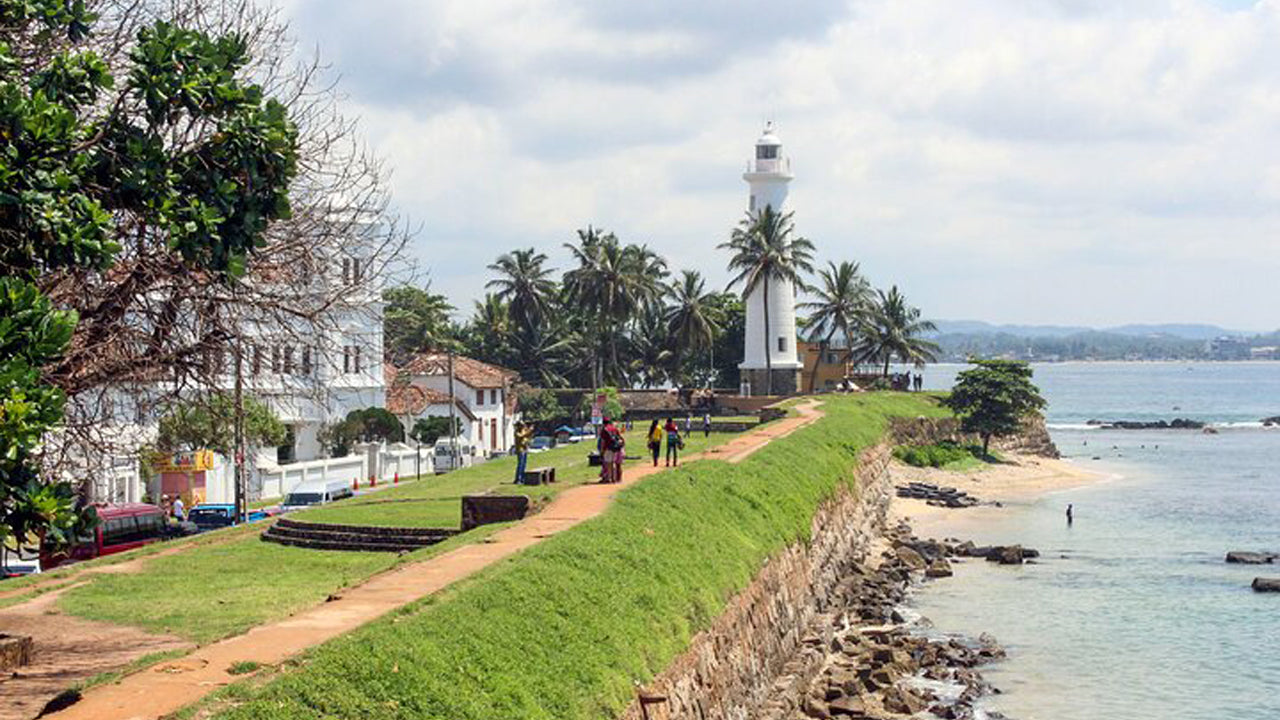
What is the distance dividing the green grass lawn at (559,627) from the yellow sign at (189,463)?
21718mm

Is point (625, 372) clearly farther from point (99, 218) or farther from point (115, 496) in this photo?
point (99, 218)

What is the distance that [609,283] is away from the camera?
302ft

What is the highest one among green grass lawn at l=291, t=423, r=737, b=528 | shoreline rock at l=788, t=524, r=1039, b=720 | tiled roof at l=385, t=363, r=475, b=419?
tiled roof at l=385, t=363, r=475, b=419

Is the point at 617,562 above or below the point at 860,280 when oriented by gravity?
below

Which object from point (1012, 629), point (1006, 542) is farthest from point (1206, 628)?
point (1006, 542)

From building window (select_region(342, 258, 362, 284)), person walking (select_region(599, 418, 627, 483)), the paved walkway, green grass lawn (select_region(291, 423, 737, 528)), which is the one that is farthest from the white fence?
building window (select_region(342, 258, 362, 284))

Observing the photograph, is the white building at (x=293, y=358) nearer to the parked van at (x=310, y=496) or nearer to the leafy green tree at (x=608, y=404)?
the parked van at (x=310, y=496)

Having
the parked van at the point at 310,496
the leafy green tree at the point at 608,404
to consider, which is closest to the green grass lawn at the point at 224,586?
the parked van at the point at 310,496

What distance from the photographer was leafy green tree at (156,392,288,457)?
22.0 m

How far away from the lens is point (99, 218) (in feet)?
47.4

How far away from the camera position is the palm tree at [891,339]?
97562 millimetres

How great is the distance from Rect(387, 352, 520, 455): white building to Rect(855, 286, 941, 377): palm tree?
25111mm

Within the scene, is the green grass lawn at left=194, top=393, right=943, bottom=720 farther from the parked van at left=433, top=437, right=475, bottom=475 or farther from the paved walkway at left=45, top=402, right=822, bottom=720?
the parked van at left=433, top=437, right=475, bottom=475

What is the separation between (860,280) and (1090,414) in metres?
78.3
